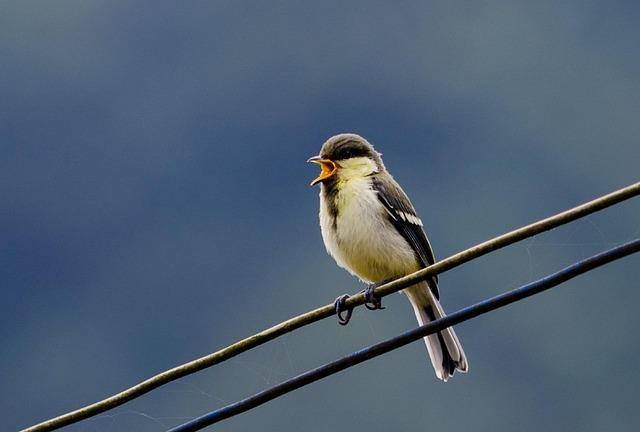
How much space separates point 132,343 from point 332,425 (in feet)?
54.9

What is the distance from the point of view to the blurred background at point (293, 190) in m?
63.0

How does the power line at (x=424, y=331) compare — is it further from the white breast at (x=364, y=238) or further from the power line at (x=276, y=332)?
the white breast at (x=364, y=238)

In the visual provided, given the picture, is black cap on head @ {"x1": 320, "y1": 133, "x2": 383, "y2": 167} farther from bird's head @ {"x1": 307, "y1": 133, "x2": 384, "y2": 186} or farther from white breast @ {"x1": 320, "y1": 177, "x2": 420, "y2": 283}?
white breast @ {"x1": 320, "y1": 177, "x2": 420, "y2": 283}

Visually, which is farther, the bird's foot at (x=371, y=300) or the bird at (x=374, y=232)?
the bird at (x=374, y=232)

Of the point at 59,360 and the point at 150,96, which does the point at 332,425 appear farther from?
the point at 150,96

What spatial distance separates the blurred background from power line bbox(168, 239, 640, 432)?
37.8m

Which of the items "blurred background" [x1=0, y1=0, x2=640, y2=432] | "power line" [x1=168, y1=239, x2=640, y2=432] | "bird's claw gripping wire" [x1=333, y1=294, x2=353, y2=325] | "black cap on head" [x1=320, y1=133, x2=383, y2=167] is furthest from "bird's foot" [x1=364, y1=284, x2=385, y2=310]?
"blurred background" [x1=0, y1=0, x2=640, y2=432]

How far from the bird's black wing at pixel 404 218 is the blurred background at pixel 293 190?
34982 millimetres

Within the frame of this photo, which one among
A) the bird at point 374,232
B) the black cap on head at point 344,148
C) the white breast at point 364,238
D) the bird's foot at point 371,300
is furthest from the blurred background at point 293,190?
the bird's foot at point 371,300

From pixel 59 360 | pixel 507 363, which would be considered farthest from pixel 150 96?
pixel 507 363

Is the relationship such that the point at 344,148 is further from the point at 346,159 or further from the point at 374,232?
the point at 374,232

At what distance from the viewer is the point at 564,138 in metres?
92.8

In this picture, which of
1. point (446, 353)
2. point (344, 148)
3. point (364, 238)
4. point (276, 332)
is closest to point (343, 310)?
point (276, 332)

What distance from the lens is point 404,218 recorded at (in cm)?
695
